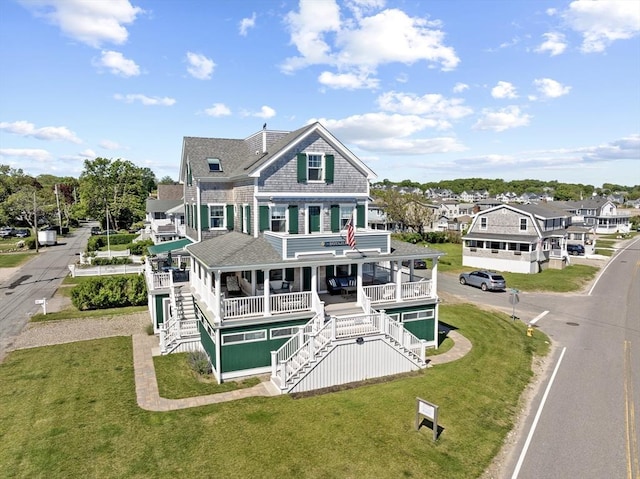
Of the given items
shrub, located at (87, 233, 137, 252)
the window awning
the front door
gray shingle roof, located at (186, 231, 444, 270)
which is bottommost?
shrub, located at (87, 233, 137, 252)

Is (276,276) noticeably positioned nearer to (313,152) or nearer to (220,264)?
(220,264)

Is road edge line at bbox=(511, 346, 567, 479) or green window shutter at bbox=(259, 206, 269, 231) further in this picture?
green window shutter at bbox=(259, 206, 269, 231)

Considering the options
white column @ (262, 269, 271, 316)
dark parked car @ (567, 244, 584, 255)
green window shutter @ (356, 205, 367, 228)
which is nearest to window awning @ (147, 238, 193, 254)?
white column @ (262, 269, 271, 316)

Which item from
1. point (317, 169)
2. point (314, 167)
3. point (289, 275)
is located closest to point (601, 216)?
point (317, 169)

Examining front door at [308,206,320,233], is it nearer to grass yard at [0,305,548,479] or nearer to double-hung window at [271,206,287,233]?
double-hung window at [271,206,287,233]

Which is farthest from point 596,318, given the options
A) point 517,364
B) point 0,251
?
point 0,251

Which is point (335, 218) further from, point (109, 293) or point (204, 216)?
point (109, 293)
